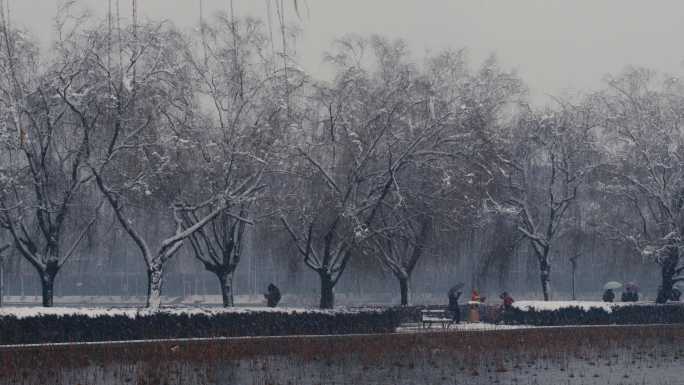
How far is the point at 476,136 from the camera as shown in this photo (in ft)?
138

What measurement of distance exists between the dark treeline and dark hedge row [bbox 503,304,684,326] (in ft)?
9.70

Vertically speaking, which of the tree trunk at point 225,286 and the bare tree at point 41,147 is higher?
the bare tree at point 41,147

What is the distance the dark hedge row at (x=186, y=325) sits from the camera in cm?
3038

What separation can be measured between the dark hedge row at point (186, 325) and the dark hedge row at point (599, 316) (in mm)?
7085

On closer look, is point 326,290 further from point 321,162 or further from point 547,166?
point 547,166

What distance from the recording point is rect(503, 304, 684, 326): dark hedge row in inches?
1639

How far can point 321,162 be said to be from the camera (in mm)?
43375

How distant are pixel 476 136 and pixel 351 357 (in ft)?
53.6

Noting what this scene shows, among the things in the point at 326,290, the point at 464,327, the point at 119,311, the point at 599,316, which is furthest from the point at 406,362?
the point at 599,316

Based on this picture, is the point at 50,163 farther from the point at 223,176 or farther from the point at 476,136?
the point at 476,136

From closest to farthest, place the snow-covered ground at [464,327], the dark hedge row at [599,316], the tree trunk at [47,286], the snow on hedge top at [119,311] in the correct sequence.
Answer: the snow on hedge top at [119,311] < the tree trunk at [47,286] < the snow-covered ground at [464,327] < the dark hedge row at [599,316]

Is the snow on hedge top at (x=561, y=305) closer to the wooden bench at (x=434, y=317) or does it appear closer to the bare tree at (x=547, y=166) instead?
the wooden bench at (x=434, y=317)

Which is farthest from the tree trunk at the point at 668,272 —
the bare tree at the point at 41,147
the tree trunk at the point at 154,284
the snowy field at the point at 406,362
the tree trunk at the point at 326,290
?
the bare tree at the point at 41,147

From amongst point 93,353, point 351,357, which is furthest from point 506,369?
point 93,353
